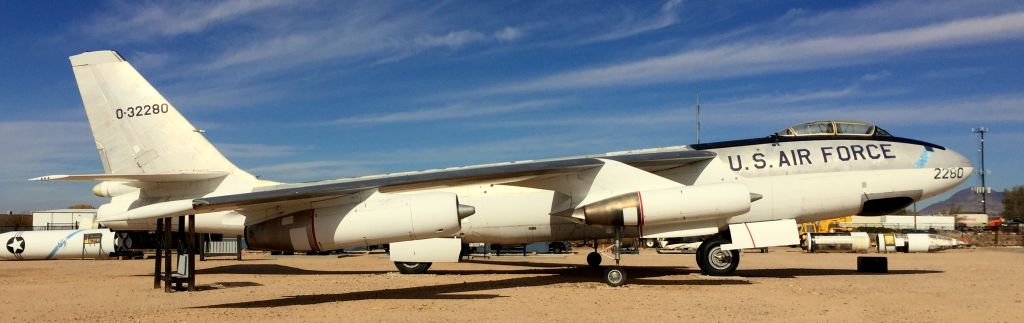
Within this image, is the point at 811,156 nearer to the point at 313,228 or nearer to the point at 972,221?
the point at 313,228

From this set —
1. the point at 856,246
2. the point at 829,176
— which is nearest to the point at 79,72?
the point at 829,176

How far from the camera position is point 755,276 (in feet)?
63.9

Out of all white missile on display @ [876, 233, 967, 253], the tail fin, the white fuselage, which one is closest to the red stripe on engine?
the white fuselage

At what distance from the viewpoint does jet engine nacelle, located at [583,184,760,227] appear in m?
15.9

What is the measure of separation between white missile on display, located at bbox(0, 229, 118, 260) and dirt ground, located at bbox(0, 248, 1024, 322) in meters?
17.2

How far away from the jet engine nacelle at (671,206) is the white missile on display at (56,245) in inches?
1153

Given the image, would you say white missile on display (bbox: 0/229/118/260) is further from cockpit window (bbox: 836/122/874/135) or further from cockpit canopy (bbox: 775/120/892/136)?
cockpit window (bbox: 836/122/874/135)

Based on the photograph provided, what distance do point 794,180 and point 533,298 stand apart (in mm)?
7931

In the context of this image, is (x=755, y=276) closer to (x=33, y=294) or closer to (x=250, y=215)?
(x=250, y=215)

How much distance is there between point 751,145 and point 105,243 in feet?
103

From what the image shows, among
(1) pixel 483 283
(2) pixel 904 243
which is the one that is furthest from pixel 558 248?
(1) pixel 483 283

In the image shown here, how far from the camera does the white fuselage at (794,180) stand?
18.1 m

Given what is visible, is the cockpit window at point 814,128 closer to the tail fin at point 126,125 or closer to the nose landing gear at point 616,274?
the nose landing gear at point 616,274

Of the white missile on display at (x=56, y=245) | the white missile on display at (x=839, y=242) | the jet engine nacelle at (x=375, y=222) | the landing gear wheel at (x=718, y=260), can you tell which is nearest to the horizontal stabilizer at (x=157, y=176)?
the jet engine nacelle at (x=375, y=222)
